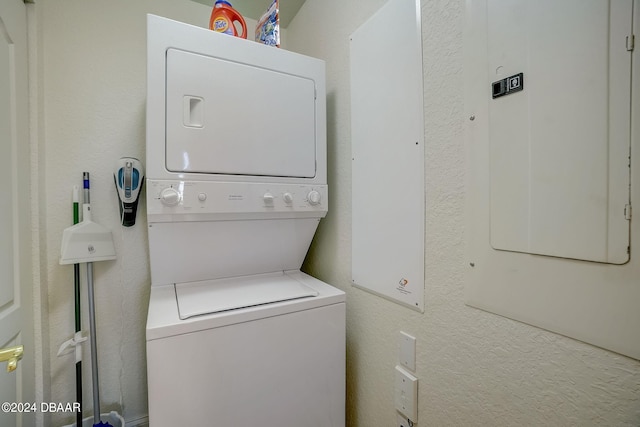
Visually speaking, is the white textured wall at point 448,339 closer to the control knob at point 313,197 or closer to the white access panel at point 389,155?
the white access panel at point 389,155

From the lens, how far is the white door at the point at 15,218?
1066 millimetres

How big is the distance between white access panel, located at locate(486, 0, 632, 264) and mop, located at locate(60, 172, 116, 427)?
186 centimetres

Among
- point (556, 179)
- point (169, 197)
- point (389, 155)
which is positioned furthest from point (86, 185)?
point (556, 179)

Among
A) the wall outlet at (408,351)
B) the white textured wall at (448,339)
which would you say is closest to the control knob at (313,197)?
the white textured wall at (448,339)

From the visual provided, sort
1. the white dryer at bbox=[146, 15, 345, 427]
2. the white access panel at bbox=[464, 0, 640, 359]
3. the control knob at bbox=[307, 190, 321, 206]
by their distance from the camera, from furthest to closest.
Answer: the control knob at bbox=[307, 190, 321, 206], the white dryer at bbox=[146, 15, 345, 427], the white access panel at bbox=[464, 0, 640, 359]

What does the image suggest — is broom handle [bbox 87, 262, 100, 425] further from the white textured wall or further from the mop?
the white textured wall

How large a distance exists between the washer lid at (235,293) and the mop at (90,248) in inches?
20.6

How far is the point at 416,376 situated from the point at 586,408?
1.77 feet

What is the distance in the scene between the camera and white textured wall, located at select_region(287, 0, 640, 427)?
2.14 ft

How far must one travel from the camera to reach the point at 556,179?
0.67 m

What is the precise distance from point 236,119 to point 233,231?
534mm

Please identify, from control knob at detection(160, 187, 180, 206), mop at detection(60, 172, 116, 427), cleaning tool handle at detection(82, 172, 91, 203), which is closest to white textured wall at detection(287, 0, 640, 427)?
control knob at detection(160, 187, 180, 206)

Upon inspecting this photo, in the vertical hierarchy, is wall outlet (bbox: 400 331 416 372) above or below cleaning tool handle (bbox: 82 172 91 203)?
below

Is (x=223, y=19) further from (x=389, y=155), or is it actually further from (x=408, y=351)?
(x=408, y=351)
